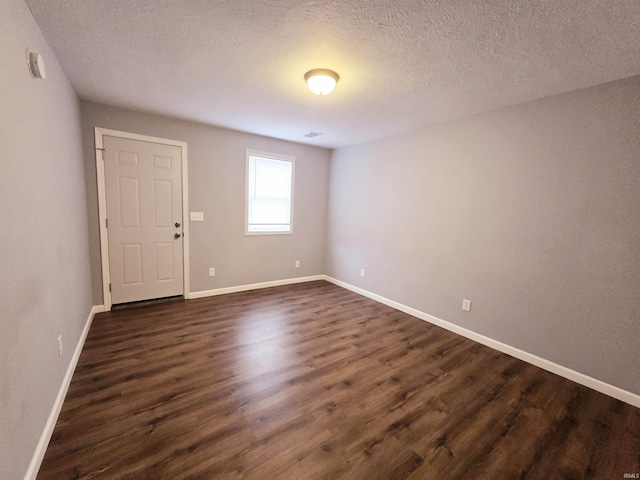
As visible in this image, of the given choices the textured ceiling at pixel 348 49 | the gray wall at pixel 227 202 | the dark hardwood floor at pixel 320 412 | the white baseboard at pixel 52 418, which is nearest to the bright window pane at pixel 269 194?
the gray wall at pixel 227 202

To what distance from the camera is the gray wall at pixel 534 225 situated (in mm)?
2078

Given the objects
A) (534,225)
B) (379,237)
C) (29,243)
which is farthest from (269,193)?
(534,225)

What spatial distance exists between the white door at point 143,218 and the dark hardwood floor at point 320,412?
0.75 meters

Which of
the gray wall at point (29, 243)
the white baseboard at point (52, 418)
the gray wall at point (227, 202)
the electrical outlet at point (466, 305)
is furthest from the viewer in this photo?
the gray wall at point (227, 202)

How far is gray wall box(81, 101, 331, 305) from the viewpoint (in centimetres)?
320

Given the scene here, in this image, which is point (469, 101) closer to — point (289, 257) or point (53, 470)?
point (289, 257)

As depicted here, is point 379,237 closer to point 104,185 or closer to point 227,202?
point 227,202

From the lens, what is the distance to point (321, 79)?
213 centimetres

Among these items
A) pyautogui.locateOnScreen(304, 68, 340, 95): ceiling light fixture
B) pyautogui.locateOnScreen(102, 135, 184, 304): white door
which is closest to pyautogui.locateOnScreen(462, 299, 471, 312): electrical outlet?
pyautogui.locateOnScreen(304, 68, 340, 95): ceiling light fixture

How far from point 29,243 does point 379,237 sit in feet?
12.0

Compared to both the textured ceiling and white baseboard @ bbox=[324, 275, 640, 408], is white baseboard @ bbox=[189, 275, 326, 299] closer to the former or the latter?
white baseboard @ bbox=[324, 275, 640, 408]

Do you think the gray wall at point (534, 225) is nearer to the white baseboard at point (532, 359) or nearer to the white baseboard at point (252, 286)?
the white baseboard at point (532, 359)

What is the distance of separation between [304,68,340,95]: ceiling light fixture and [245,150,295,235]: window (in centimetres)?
220

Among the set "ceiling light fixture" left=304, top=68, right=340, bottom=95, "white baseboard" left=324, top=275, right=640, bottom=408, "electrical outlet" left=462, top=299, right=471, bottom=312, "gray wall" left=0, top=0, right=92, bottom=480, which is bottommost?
"white baseboard" left=324, top=275, right=640, bottom=408
